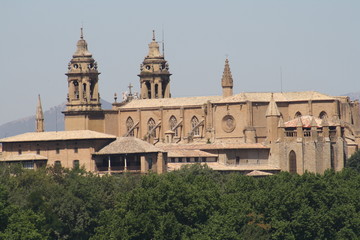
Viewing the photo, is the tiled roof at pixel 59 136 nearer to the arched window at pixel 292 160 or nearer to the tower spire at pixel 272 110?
the tower spire at pixel 272 110

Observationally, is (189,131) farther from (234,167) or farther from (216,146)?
(234,167)

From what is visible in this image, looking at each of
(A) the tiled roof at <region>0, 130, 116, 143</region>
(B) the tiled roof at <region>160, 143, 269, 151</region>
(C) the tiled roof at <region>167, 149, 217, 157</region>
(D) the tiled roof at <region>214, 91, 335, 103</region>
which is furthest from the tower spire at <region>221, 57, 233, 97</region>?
(A) the tiled roof at <region>0, 130, 116, 143</region>

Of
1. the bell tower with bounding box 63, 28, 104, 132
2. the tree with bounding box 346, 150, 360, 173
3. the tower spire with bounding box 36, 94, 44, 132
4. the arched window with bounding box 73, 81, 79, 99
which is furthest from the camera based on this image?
the arched window with bounding box 73, 81, 79, 99

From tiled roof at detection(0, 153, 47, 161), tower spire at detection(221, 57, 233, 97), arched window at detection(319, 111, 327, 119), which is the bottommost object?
tiled roof at detection(0, 153, 47, 161)

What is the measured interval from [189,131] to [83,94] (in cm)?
1335

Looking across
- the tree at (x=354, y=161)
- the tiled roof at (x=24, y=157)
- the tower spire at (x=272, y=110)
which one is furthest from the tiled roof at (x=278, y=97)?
the tiled roof at (x=24, y=157)

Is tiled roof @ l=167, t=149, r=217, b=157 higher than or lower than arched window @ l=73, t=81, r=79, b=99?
lower

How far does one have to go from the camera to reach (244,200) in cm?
10825

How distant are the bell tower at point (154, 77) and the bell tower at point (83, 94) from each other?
964 cm

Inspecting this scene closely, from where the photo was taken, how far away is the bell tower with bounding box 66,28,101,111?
16662 centimetres

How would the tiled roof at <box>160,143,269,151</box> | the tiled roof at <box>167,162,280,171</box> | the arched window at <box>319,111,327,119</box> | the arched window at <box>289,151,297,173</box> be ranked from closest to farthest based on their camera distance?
the tiled roof at <box>167,162,280,171</box>
the arched window at <box>289,151,297,173</box>
the tiled roof at <box>160,143,269,151</box>
the arched window at <box>319,111,327,119</box>

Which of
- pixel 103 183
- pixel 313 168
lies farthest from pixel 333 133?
pixel 103 183

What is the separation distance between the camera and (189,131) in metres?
162

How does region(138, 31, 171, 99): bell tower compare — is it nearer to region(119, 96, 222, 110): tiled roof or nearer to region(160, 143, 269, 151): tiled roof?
region(119, 96, 222, 110): tiled roof
